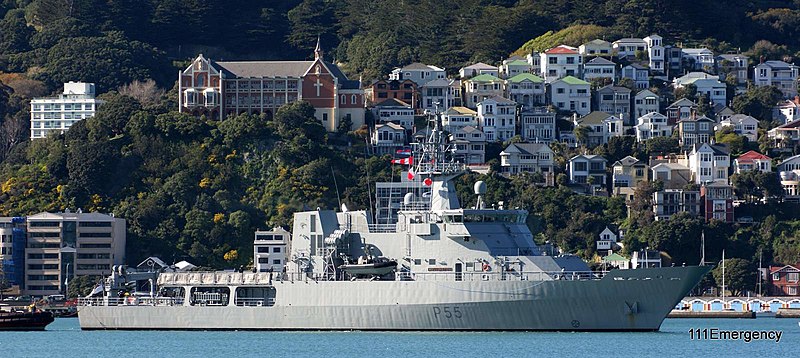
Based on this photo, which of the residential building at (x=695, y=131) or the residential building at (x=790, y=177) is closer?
the residential building at (x=790, y=177)

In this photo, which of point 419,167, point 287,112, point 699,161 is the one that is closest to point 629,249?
point 699,161

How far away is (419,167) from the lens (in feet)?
233

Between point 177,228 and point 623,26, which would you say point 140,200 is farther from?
point 623,26

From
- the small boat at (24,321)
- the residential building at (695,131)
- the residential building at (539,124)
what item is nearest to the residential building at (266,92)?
the residential building at (539,124)

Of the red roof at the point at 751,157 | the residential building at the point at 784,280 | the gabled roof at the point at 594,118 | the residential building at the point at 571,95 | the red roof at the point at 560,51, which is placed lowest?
the residential building at the point at 784,280

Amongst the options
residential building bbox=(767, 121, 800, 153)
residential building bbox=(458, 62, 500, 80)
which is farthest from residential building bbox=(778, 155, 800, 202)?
residential building bbox=(458, 62, 500, 80)

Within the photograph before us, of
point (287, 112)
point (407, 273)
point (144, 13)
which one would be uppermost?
point (144, 13)

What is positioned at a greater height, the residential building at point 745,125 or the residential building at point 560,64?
the residential building at point 560,64

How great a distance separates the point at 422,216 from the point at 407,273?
2.06 meters

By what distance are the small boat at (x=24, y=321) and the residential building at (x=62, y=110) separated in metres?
50.0

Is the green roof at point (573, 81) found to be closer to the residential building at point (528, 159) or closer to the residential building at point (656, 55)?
the residential building at point (656, 55)

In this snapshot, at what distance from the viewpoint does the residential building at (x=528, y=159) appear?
121m

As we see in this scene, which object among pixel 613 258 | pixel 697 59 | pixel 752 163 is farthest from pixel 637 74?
pixel 613 258

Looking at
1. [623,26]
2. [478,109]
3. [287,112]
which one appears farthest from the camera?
[623,26]
